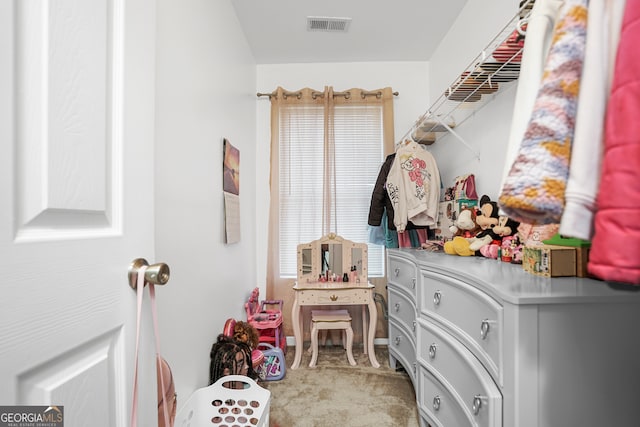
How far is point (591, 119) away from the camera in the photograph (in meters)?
0.51

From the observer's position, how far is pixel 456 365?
1.23m

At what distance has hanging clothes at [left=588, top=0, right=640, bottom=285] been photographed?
44cm

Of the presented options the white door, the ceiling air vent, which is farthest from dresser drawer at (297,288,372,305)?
the ceiling air vent

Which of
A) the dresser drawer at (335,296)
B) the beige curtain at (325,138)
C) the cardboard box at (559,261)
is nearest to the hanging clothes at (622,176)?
the cardboard box at (559,261)

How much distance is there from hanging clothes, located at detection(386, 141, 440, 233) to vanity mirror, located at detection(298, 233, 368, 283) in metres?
0.45

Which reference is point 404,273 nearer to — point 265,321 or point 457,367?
point 457,367

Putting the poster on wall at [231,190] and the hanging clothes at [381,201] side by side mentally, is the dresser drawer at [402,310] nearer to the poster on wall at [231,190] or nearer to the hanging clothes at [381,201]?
the hanging clothes at [381,201]

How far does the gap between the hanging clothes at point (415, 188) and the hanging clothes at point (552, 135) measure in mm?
1729

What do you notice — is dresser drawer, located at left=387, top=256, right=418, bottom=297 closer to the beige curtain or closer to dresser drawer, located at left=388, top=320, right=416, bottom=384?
dresser drawer, located at left=388, top=320, right=416, bottom=384

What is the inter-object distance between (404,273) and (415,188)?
0.63 m

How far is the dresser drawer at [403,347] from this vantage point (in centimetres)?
190

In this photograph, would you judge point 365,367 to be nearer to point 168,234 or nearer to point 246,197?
point 246,197

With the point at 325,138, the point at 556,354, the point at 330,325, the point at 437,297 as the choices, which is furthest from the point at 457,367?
the point at 325,138

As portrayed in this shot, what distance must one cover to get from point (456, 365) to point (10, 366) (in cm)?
130
